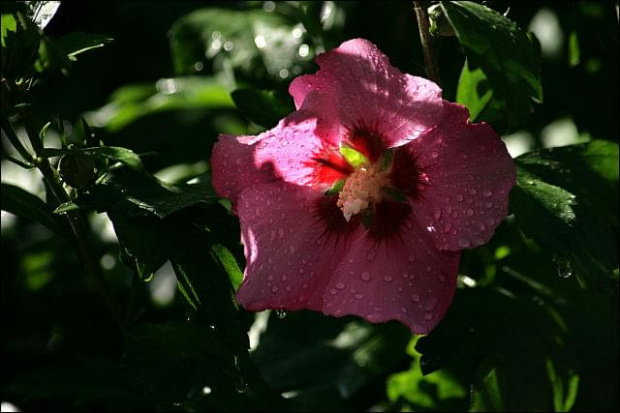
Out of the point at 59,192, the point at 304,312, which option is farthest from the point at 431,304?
the point at 304,312

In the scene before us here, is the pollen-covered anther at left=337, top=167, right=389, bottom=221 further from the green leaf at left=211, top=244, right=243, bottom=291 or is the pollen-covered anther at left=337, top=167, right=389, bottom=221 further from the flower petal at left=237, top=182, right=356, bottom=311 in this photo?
the green leaf at left=211, top=244, right=243, bottom=291

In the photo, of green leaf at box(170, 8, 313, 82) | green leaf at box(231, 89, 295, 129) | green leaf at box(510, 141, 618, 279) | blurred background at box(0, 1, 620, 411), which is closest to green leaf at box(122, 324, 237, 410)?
blurred background at box(0, 1, 620, 411)

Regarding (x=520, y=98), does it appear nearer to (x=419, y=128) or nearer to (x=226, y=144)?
(x=419, y=128)

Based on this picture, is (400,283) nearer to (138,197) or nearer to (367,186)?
(367,186)

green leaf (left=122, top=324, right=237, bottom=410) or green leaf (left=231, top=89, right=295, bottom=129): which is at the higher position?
green leaf (left=231, top=89, right=295, bottom=129)

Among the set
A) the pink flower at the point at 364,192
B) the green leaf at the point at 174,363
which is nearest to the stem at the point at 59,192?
the green leaf at the point at 174,363

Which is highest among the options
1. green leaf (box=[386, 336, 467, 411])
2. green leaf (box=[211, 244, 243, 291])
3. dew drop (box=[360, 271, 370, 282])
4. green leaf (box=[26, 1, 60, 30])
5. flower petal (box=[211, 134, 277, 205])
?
green leaf (box=[26, 1, 60, 30])

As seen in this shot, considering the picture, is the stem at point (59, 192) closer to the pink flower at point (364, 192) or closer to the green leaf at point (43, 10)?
the green leaf at point (43, 10)
